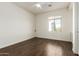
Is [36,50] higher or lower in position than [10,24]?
lower

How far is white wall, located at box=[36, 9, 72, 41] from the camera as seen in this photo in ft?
15.7

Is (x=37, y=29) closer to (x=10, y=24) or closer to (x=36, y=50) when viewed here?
(x=10, y=24)

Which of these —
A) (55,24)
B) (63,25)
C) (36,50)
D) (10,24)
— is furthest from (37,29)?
(36,50)

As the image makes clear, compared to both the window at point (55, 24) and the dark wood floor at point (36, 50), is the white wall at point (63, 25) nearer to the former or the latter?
the window at point (55, 24)

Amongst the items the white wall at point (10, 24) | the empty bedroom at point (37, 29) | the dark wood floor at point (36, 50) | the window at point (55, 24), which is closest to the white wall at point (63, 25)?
the empty bedroom at point (37, 29)

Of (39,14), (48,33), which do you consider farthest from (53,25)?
(39,14)

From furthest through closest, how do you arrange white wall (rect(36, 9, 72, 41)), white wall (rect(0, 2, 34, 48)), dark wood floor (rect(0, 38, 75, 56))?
white wall (rect(36, 9, 72, 41))
white wall (rect(0, 2, 34, 48))
dark wood floor (rect(0, 38, 75, 56))

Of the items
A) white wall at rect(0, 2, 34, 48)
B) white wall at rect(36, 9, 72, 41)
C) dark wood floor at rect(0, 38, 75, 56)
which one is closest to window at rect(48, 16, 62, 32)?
white wall at rect(36, 9, 72, 41)

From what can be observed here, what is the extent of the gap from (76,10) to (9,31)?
3.20 metres

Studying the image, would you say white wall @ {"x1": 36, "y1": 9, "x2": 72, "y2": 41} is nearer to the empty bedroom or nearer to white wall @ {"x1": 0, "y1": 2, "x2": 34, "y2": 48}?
the empty bedroom

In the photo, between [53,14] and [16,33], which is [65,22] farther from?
[16,33]

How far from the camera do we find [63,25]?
5020 mm

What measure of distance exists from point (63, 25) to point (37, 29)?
8.11ft

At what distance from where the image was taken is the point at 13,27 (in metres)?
3.88
